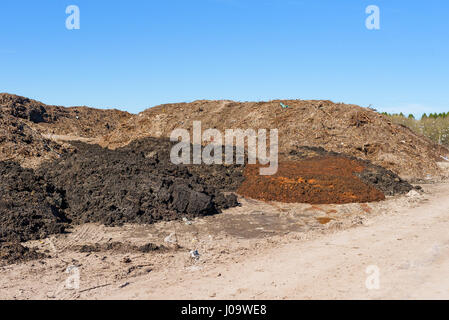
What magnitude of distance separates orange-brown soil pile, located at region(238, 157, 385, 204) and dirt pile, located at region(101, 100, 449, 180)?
543cm

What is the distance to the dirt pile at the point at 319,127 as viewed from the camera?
20.5m

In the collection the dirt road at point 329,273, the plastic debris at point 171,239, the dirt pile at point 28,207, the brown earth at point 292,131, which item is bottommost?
the dirt road at point 329,273

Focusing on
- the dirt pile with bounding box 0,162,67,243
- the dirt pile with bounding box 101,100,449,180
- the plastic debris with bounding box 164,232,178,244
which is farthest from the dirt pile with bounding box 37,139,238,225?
the dirt pile with bounding box 101,100,449,180

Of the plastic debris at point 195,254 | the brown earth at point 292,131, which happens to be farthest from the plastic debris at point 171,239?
the brown earth at point 292,131

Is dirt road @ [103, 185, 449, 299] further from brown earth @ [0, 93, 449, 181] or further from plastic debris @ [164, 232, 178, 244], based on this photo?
brown earth @ [0, 93, 449, 181]

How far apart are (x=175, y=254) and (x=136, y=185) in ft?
12.6

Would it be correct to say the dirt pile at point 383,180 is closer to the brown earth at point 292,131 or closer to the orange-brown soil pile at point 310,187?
the orange-brown soil pile at point 310,187

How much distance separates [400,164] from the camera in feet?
64.2

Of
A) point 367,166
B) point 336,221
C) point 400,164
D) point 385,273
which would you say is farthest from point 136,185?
point 400,164

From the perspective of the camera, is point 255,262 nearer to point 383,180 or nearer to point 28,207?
point 28,207

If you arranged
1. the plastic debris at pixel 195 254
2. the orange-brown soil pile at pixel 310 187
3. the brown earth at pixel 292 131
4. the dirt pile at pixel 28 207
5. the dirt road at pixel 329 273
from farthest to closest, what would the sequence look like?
the brown earth at pixel 292 131 < the orange-brown soil pile at pixel 310 187 < the dirt pile at pixel 28 207 < the plastic debris at pixel 195 254 < the dirt road at pixel 329 273

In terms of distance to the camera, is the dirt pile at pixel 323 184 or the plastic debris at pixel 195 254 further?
the dirt pile at pixel 323 184

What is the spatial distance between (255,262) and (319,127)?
1745cm

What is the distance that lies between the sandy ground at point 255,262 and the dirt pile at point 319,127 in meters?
10.7
